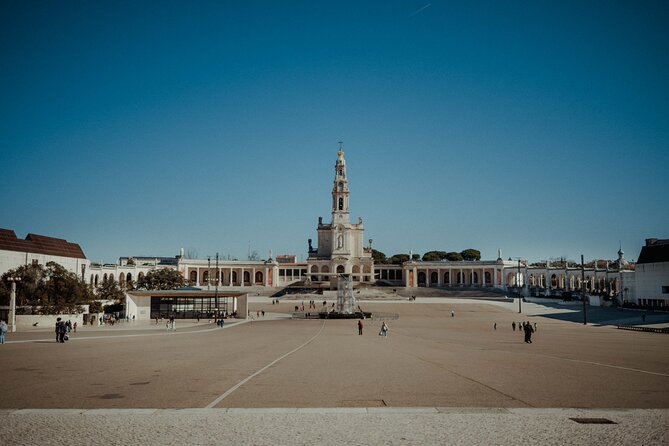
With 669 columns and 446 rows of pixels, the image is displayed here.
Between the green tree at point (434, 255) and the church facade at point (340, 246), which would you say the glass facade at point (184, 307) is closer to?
the church facade at point (340, 246)

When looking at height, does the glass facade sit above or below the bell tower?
below

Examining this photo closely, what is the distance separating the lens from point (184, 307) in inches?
2169

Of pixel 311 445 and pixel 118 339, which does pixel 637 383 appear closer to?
pixel 311 445

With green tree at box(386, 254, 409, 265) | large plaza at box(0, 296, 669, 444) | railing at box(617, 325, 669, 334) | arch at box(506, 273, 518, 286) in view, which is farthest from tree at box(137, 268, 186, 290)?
green tree at box(386, 254, 409, 265)

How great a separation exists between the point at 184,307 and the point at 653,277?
6230cm

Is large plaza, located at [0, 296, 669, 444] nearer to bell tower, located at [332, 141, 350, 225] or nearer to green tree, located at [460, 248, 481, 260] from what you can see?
bell tower, located at [332, 141, 350, 225]

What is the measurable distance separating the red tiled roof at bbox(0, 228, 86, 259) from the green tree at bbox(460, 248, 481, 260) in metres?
123

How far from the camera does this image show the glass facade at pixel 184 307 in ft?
178

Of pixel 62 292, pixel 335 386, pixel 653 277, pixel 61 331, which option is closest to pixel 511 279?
pixel 653 277

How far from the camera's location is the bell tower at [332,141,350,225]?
407 feet

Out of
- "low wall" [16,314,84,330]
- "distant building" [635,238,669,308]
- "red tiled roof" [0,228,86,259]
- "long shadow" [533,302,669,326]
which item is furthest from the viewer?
"distant building" [635,238,669,308]

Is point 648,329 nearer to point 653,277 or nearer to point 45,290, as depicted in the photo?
point 653,277

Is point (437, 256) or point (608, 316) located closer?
point (608, 316)

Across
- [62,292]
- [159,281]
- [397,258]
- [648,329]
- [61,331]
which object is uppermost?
[397,258]
